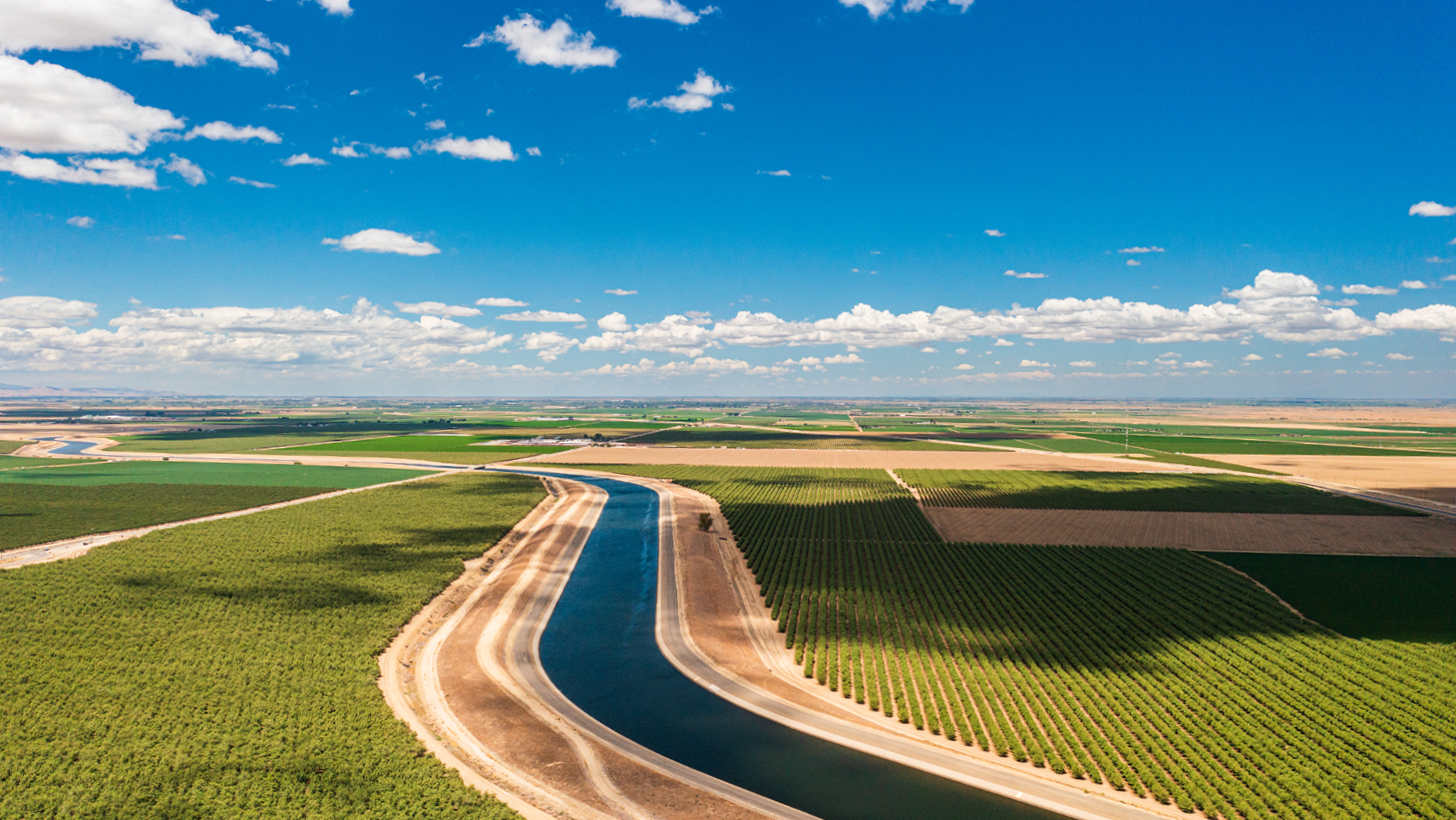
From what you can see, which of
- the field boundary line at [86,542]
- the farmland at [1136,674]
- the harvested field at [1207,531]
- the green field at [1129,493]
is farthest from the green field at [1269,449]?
the field boundary line at [86,542]

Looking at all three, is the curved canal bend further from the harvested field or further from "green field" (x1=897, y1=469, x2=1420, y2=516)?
"green field" (x1=897, y1=469, x2=1420, y2=516)

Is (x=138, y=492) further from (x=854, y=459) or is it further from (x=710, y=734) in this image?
(x=854, y=459)

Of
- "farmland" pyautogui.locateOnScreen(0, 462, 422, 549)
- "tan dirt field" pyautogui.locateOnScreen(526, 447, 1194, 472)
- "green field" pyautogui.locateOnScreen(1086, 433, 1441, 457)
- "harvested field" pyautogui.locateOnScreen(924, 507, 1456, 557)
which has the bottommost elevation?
"harvested field" pyautogui.locateOnScreen(924, 507, 1456, 557)

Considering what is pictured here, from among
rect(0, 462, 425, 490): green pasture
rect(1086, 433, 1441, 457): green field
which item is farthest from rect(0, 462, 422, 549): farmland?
rect(1086, 433, 1441, 457): green field

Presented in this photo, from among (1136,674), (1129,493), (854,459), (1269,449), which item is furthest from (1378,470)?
(1136,674)

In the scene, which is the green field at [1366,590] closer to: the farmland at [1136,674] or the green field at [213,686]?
the farmland at [1136,674]

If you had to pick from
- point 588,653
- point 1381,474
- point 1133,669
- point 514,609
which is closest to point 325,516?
point 514,609
